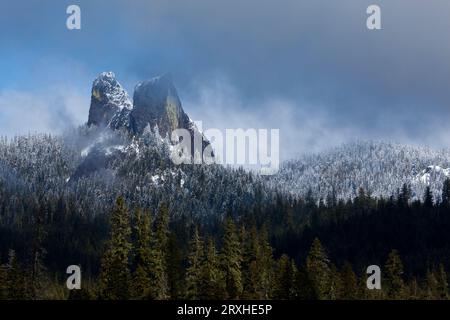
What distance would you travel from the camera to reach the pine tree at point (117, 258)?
69.1 meters

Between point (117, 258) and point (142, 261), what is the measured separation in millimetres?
3766

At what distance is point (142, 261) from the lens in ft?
244

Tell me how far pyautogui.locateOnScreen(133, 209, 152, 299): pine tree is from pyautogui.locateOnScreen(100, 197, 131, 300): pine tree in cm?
133

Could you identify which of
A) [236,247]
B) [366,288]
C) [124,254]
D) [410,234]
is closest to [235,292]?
[236,247]

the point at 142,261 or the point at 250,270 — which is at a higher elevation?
the point at 142,261

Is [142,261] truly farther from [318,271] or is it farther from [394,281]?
[394,281]

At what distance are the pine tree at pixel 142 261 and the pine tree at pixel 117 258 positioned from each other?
1332mm

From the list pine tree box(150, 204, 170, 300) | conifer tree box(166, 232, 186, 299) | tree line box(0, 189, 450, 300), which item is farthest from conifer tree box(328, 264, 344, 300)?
pine tree box(150, 204, 170, 300)

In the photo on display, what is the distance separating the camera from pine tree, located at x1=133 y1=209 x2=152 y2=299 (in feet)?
238

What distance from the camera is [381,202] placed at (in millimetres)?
183750

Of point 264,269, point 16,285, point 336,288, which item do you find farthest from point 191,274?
point 336,288

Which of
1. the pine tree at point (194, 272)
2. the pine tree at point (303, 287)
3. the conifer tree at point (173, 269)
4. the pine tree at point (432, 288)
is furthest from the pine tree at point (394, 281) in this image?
the conifer tree at point (173, 269)
